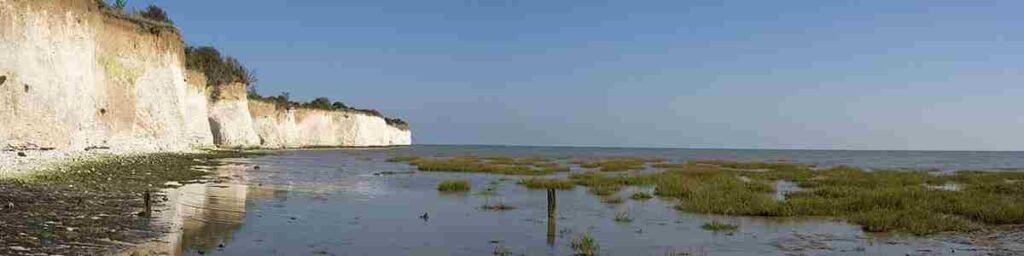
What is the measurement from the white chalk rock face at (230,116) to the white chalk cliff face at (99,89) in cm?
8

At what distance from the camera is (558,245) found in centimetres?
1161

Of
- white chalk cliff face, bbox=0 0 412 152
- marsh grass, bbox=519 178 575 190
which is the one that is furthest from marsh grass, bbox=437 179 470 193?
white chalk cliff face, bbox=0 0 412 152

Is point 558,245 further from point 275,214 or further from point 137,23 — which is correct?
point 137,23

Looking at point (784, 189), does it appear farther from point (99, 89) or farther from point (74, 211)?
point (99, 89)

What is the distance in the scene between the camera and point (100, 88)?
3603 centimetres

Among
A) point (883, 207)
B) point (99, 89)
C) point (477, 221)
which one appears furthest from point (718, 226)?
point (99, 89)

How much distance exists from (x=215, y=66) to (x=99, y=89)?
3339cm

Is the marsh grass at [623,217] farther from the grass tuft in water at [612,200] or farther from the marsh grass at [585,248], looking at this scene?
the marsh grass at [585,248]

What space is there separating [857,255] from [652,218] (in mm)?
5131

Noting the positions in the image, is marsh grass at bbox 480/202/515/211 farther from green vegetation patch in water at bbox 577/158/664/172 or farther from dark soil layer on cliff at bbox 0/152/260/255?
green vegetation patch in water at bbox 577/158/664/172

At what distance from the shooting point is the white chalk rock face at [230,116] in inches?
2365

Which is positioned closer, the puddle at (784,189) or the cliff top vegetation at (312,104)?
the puddle at (784,189)

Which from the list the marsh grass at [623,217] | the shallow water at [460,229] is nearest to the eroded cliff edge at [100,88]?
the shallow water at [460,229]

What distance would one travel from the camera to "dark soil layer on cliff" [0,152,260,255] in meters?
9.35
